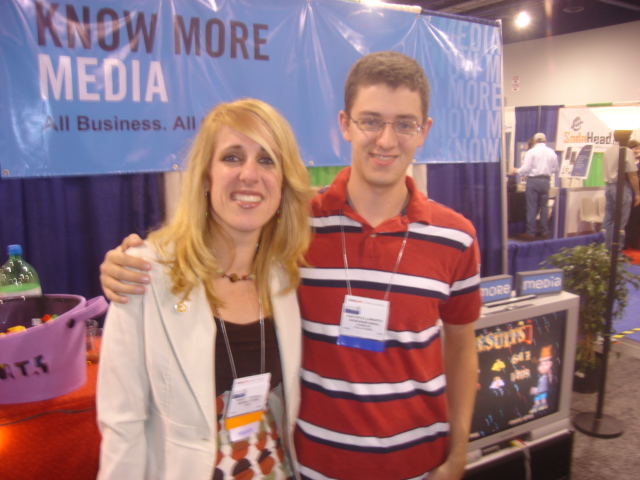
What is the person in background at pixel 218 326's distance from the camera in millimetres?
1069

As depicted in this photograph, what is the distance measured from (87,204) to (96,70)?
27.9 inches

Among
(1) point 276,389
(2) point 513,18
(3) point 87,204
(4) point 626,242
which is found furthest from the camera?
(2) point 513,18

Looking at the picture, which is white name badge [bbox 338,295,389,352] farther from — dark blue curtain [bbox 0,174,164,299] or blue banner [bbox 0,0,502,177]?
dark blue curtain [bbox 0,174,164,299]

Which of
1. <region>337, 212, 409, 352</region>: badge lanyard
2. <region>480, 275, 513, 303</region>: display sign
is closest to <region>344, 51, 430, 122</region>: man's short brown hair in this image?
<region>337, 212, 409, 352</region>: badge lanyard

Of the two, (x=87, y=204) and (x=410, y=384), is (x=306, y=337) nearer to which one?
(x=410, y=384)

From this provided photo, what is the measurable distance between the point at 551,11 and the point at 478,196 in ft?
26.7

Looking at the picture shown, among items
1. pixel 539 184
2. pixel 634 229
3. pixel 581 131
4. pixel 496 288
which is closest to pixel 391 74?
pixel 496 288

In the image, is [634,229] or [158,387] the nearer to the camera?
[158,387]

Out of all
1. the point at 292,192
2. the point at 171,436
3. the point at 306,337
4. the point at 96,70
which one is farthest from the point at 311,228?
the point at 96,70

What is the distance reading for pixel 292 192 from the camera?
52.7 inches

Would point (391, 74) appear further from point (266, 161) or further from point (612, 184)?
point (612, 184)

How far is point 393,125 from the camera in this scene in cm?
134

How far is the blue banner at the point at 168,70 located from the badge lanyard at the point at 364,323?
5.26 ft

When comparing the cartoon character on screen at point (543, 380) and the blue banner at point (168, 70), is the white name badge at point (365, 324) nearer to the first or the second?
the cartoon character on screen at point (543, 380)
